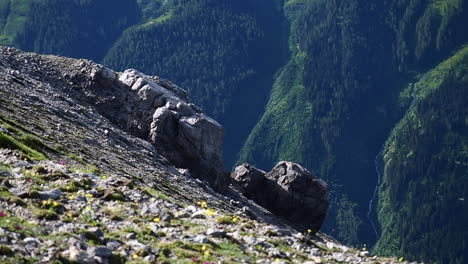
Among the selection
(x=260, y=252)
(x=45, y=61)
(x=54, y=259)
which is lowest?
(x=54, y=259)

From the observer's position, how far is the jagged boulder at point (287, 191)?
100875mm

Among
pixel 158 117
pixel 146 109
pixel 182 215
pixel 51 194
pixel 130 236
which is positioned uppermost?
→ pixel 146 109

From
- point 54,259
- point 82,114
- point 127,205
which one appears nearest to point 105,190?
point 127,205

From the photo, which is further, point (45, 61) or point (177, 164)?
point (45, 61)

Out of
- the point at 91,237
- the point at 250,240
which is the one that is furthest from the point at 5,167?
the point at 250,240

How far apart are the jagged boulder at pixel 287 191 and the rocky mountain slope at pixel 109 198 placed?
801cm

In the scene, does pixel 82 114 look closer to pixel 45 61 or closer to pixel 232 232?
pixel 45 61

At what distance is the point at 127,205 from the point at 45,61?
62.2 metres

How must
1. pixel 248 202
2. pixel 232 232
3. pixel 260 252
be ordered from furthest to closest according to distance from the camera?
pixel 248 202 < pixel 232 232 < pixel 260 252

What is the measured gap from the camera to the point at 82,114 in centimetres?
8706

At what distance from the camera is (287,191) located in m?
101

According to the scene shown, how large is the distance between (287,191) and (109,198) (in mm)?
59037

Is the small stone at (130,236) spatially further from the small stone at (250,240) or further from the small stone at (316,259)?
the small stone at (316,259)

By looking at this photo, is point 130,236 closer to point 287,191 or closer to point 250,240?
point 250,240
